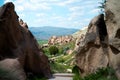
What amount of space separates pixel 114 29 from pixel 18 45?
7.67 metres

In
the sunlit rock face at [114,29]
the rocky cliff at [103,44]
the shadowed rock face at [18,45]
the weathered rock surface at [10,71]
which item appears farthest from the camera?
the shadowed rock face at [18,45]

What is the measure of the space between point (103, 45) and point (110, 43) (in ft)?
9.88

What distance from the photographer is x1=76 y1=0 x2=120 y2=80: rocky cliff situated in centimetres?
1446

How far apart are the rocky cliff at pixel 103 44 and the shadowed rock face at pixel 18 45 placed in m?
3.62

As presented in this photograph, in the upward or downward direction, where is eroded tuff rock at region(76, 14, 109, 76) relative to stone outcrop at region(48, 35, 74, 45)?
upward

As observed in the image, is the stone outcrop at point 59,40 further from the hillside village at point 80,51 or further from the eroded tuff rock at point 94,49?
the eroded tuff rock at point 94,49

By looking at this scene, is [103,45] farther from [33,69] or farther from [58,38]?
[58,38]

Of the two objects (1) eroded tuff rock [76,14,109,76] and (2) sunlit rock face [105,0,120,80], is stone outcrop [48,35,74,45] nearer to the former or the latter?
(1) eroded tuff rock [76,14,109,76]

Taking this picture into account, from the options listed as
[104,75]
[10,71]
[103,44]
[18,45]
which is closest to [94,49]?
[103,44]

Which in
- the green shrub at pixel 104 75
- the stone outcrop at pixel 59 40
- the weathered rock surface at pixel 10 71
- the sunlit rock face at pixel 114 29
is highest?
the sunlit rock face at pixel 114 29

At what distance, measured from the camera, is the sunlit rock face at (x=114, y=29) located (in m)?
14.2

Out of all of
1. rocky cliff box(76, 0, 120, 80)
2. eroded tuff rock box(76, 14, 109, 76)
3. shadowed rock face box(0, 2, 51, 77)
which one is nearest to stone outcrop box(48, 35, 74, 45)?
shadowed rock face box(0, 2, 51, 77)

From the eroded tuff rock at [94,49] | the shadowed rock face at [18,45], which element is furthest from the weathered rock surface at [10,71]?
the eroded tuff rock at [94,49]

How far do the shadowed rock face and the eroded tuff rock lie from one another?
366cm
